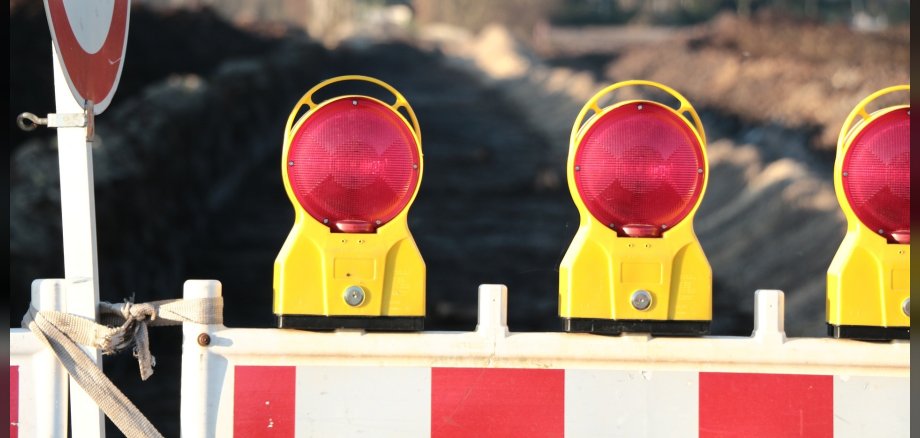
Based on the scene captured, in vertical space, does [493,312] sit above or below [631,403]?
above

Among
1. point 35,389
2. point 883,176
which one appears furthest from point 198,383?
point 883,176

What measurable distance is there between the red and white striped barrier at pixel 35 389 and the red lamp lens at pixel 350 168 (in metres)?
0.48

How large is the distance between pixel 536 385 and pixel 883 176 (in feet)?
2.25

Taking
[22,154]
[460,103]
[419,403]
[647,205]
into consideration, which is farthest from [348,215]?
[460,103]

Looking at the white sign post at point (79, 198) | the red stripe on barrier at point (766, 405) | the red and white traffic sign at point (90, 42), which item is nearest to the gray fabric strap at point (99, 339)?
the white sign post at point (79, 198)

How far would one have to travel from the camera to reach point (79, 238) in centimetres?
258

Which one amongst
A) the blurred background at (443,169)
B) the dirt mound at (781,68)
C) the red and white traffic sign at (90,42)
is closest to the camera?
the red and white traffic sign at (90,42)

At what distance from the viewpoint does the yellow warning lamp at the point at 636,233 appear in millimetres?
2598

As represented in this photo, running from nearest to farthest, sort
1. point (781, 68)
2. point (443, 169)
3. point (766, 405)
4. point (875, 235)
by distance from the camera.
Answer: point (766, 405) → point (875, 235) → point (443, 169) → point (781, 68)

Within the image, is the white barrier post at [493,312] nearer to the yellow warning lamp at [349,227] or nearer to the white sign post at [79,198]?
the yellow warning lamp at [349,227]

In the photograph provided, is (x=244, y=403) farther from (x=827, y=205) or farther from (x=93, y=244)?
(x=827, y=205)

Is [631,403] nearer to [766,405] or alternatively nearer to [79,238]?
[766,405]

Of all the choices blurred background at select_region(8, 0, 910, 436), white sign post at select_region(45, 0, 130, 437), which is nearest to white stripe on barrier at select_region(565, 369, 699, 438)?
white sign post at select_region(45, 0, 130, 437)

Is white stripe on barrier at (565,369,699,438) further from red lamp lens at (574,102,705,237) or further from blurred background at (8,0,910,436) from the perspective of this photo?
blurred background at (8,0,910,436)
